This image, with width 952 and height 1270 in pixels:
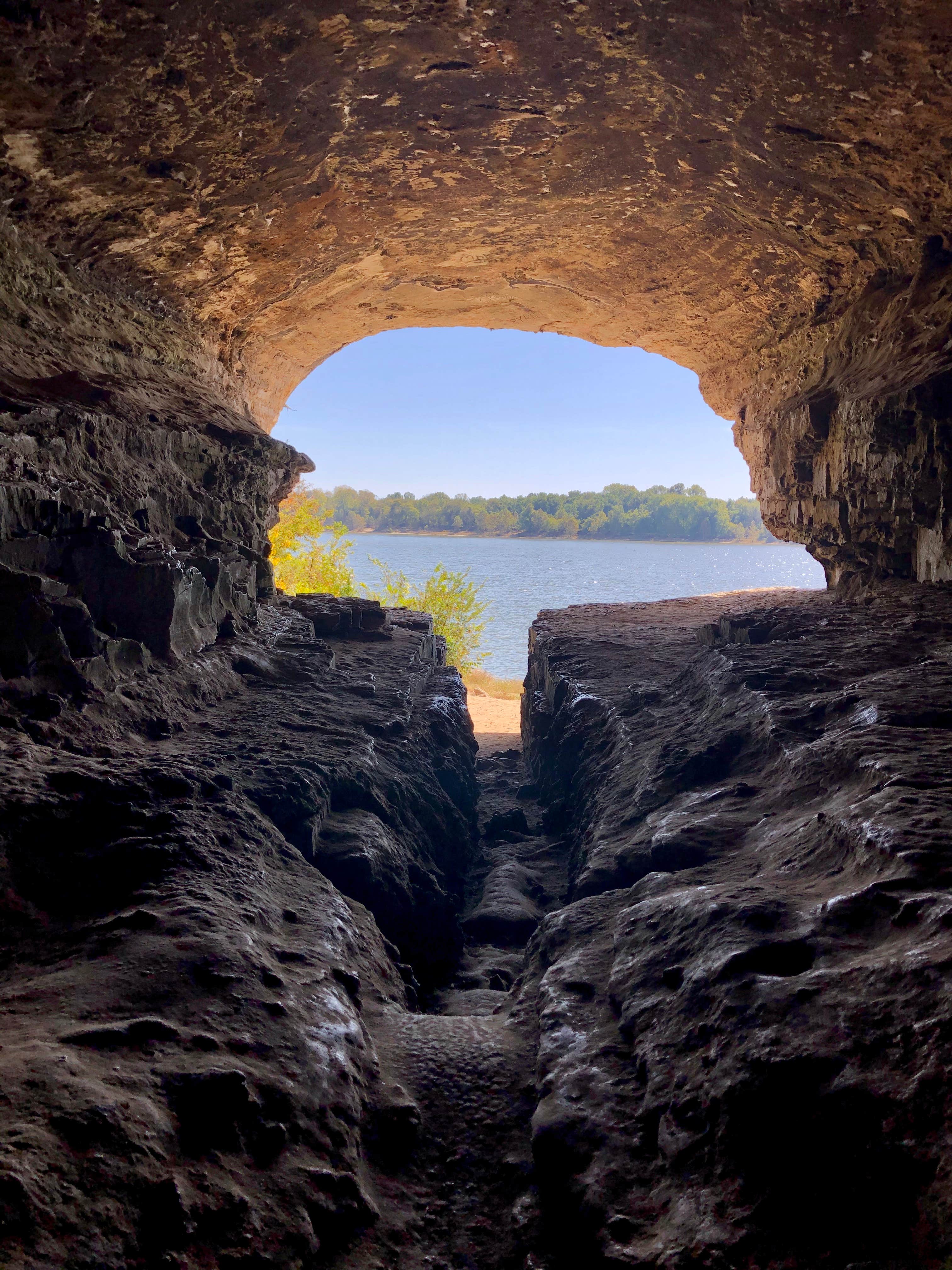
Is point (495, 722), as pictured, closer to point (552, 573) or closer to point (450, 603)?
point (450, 603)

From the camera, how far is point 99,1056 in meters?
2.42

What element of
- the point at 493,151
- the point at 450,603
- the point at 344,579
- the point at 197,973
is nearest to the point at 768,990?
the point at 197,973

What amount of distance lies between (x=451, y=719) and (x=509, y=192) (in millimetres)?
4932

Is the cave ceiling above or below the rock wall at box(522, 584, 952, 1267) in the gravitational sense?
above

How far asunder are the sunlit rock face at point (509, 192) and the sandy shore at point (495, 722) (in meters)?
5.77

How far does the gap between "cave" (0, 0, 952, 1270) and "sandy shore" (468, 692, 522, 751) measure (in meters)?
3.78

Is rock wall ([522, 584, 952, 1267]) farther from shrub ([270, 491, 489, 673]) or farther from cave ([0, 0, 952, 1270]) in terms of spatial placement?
shrub ([270, 491, 489, 673])

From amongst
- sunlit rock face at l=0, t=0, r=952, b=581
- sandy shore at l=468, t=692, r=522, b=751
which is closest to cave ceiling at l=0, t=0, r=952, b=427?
sunlit rock face at l=0, t=0, r=952, b=581

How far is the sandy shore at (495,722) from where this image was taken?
Answer: 1310 cm

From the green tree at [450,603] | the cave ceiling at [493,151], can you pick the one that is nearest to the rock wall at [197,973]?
the cave ceiling at [493,151]

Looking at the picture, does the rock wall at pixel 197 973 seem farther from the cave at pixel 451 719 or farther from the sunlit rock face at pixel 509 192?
the sunlit rock face at pixel 509 192

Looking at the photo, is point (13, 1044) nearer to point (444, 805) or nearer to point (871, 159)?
point (444, 805)

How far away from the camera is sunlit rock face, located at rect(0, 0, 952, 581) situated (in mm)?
4371

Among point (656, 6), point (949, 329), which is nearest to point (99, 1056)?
point (656, 6)
